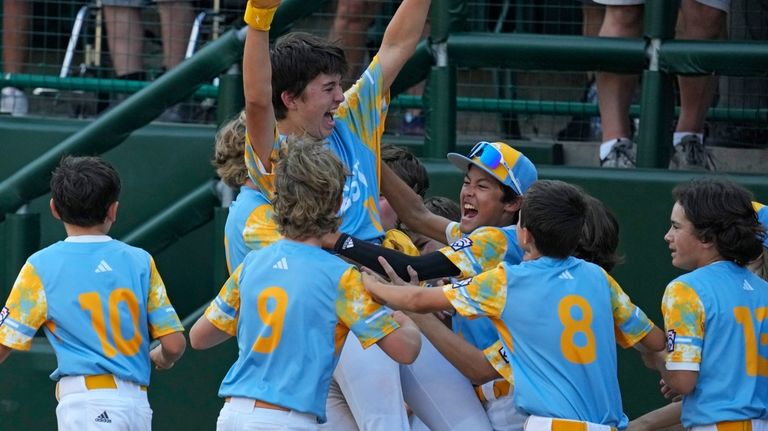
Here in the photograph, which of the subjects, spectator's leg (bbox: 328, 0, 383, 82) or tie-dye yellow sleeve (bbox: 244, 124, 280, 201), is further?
spectator's leg (bbox: 328, 0, 383, 82)

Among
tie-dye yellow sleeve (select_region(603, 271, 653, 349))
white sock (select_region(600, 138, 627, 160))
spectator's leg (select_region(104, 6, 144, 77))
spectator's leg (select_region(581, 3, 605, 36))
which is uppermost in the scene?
spectator's leg (select_region(581, 3, 605, 36))

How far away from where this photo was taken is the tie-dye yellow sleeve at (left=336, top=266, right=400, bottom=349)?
3689mm

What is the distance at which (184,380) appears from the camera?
218 inches

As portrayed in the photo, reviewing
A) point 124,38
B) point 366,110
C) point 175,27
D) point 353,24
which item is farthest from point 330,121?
point 124,38

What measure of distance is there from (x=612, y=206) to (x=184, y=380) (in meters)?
1.91

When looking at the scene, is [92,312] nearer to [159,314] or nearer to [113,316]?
[113,316]

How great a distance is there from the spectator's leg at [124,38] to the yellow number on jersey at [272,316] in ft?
11.5

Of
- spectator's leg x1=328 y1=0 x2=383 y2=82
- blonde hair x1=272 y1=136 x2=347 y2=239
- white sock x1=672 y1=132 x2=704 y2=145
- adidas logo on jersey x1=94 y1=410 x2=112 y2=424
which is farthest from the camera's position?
spectator's leg x1=328 y1=0 x2=383 y2=82

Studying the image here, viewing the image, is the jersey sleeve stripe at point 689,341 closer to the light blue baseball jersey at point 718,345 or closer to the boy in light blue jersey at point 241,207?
the light blue baseball jersey at point 718,345

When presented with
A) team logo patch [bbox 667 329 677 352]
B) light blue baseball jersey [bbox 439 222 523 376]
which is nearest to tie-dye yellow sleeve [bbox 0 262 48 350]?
light blue baseball jersey [bbox 439 222 523 376]

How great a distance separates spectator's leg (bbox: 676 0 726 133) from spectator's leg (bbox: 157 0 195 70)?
106 inches

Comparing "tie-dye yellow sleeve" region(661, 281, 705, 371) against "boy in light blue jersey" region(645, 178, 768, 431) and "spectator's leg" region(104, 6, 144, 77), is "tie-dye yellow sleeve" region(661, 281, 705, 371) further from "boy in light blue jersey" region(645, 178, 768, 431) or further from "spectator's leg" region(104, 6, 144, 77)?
"spectator's leg" region(104, 6, 144, 77)

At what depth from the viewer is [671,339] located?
3957mm

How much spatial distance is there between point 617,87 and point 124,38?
111 inches
